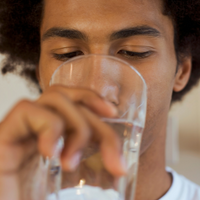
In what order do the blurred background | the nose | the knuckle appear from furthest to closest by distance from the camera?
1. the blurred background
2. the nose
3. the knuckle

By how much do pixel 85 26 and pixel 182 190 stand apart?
73 cm

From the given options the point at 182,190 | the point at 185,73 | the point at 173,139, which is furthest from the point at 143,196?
the point at 173,139

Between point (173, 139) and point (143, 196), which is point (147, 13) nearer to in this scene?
point (143, 196)

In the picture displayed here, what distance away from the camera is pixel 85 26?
83 centimetres

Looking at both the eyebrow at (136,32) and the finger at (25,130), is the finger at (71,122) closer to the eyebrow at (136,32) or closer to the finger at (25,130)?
the finger at (25,130)

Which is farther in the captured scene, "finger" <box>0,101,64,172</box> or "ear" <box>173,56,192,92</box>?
"ear" <box>173,56,192,92</box>

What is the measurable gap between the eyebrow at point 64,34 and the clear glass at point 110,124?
317 mm

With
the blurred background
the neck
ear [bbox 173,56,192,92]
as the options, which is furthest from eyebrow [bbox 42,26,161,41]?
the blurred background

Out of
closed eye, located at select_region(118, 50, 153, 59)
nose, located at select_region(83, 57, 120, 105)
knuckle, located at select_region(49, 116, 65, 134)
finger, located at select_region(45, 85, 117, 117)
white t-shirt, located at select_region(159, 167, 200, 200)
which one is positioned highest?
closed eye, located at select_region(118, 50, 153, 59)

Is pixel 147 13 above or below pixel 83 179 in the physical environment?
above

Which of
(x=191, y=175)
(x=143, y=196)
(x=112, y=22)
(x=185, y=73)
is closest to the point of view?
(x=112, y=22)

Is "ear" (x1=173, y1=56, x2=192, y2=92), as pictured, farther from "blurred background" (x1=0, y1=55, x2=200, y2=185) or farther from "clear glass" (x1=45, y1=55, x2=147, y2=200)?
"blurred background" (x1=0, y1=55, x2=200, y2=185)

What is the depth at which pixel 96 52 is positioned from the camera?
0.81m

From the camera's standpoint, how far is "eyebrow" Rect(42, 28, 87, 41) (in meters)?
0.83
